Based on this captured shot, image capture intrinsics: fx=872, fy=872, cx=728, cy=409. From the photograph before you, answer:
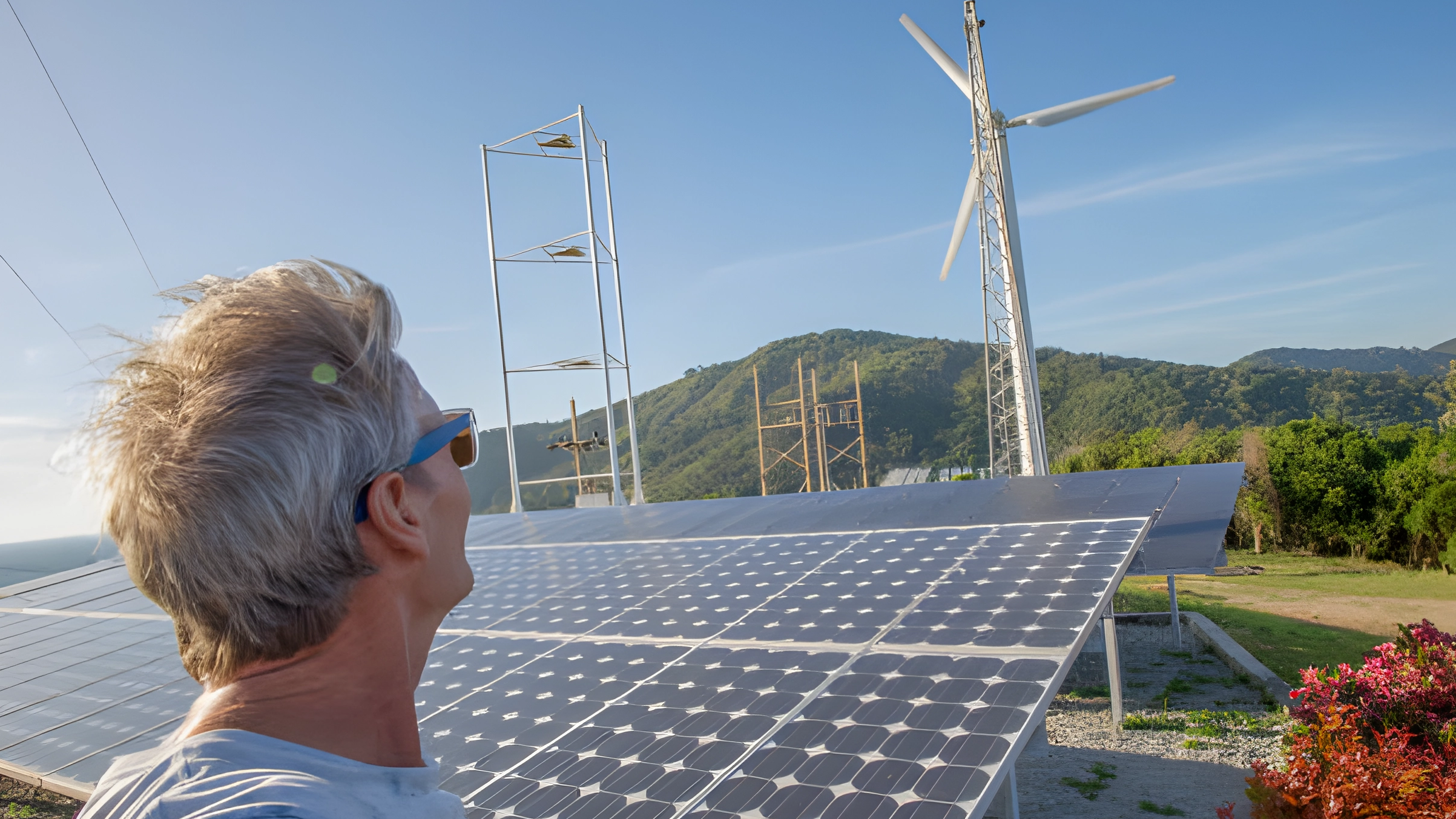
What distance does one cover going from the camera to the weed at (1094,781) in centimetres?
970

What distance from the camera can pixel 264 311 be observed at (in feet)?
4.95

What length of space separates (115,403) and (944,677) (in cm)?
316

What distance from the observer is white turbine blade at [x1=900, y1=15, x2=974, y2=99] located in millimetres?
27562

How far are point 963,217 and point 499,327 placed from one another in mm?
17463

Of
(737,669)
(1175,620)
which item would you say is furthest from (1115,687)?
(737,669)

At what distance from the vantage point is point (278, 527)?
1416 mm

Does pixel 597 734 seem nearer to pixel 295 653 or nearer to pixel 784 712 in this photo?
pixel 784 712

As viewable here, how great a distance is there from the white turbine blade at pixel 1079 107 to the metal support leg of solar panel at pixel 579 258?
12.4 metres

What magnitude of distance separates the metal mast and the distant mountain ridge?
246 ft

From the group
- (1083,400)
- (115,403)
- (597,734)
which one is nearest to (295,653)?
(115,403)

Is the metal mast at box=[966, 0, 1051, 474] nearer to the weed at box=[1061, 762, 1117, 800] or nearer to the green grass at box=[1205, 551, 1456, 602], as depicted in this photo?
the green grass at box=[1205, 551, 1456, 602]

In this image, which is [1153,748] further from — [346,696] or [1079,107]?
[1079,107]

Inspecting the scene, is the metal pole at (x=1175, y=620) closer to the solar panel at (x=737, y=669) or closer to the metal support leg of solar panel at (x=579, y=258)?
the solar panel at (x=737, y=669)

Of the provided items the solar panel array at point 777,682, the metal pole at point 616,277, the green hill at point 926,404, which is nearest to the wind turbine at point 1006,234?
the metal pole at point 616,277
